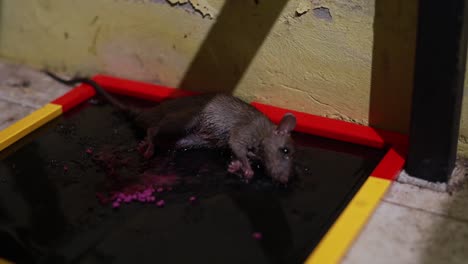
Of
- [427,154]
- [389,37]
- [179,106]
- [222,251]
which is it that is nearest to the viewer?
[222,251]

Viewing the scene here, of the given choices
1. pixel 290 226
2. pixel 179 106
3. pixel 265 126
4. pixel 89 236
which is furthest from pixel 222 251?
pixel 179 106

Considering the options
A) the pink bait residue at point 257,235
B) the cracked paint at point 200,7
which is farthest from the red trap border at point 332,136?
the cracked paint at point 200,7

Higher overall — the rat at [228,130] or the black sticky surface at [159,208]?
the rat at [228,130]

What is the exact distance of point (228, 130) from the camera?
3.20m

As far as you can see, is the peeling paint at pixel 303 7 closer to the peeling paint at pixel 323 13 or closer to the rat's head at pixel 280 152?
the peeling paint at pixel 323 13

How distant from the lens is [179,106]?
3297 mm

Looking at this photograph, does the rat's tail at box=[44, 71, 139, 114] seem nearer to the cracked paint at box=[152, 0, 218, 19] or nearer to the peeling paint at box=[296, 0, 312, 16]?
the cracked paint at box=[152, 0, 218, 19]

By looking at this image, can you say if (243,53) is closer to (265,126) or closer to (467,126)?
(265,126)

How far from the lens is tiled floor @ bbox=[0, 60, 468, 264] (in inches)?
96.0

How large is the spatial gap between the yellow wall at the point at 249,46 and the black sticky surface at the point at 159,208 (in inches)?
11.2

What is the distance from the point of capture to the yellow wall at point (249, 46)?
3125mm

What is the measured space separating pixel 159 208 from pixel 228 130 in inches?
23.4

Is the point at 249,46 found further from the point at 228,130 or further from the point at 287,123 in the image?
the point at 287,123

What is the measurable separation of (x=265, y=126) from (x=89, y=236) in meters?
1.00
